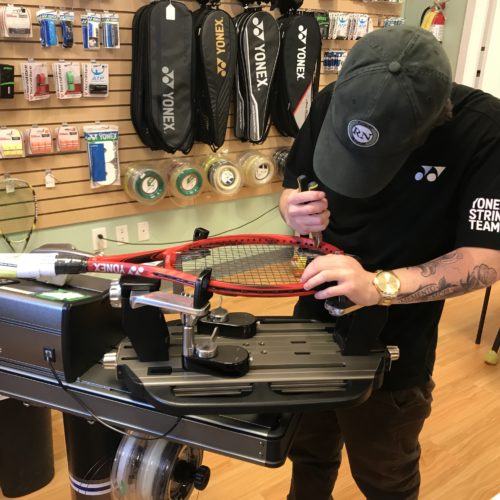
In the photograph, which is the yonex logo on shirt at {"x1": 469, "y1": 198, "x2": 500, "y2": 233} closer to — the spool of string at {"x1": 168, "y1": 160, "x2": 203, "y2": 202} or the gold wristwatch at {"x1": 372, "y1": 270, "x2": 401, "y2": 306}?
the gold wristwatch at {"x1": 372, "y1": 270, "x2": 401, "y2": 306}

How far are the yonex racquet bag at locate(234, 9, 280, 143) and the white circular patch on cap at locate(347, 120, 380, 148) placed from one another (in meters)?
2.01

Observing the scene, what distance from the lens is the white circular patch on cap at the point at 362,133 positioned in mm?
804

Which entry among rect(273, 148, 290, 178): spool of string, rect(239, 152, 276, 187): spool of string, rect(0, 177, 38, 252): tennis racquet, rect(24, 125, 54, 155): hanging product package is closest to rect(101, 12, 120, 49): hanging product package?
rect(24, 125, 54, 155): hanging product package

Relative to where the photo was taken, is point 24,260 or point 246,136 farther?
point 246,136

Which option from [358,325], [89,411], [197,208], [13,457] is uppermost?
[358,325]

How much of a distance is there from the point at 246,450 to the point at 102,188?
2103mm

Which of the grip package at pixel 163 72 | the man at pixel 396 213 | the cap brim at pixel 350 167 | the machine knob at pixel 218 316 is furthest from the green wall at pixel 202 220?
the cap brim at pixel 350 167

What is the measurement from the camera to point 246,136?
2.91 metres

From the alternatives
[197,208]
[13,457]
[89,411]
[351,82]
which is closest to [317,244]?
[351,82]

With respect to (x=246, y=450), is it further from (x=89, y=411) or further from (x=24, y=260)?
(x=24, y=260)

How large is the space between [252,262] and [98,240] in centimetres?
182

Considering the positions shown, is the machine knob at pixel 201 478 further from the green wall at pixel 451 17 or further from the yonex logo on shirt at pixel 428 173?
the green wall at pixel 451 17

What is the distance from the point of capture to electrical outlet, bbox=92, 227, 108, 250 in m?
2.68

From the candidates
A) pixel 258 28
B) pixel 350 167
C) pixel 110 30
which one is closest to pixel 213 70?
pixel 258 28
